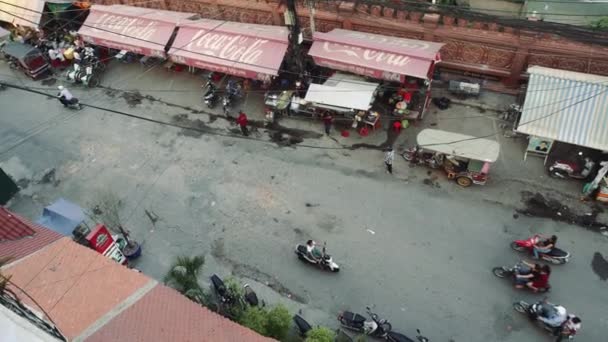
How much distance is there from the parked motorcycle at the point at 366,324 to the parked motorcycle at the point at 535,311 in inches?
125

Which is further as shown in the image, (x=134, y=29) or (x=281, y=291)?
(x=134, y=29)

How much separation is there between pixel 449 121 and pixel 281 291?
8.34 meters

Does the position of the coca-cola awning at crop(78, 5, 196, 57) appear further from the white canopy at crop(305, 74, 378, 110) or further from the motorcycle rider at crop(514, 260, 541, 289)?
the motorcycle rider at crop(514, 260, 541, 289)

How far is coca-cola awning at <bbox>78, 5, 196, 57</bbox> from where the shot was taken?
58.6ft

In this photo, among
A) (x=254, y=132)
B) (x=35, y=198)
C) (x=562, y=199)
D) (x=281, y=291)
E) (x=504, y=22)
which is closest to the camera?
(x=281, y=291)

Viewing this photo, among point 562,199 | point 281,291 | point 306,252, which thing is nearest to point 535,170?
point 562,199

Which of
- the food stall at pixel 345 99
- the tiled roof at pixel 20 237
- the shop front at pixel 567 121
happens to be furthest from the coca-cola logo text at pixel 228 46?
the shop front at pixel 567 121

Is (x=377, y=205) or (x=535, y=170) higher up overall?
(x=535, y=170)

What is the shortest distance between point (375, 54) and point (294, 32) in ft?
9.42

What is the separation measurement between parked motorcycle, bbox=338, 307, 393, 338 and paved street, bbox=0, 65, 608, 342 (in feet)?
1.62

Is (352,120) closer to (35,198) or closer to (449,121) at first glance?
(449,121)

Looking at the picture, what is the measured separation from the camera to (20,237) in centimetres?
921

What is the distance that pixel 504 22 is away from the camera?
548 inches

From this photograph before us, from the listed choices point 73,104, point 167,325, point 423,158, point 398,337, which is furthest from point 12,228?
point 423,158
